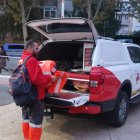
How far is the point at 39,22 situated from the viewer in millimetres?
6406

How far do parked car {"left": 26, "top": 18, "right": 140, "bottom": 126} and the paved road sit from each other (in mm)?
286

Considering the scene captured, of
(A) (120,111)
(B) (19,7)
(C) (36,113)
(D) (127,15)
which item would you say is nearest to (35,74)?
(C) (36,113)

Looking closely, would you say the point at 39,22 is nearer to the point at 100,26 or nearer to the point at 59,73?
the point at 59,73

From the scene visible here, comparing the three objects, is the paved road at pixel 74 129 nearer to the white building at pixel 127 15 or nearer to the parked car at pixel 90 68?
the parked car at pixel 90 68

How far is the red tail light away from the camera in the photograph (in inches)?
230

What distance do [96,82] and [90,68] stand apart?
34 cm

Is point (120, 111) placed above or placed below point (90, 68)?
below

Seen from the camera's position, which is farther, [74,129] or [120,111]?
[120,111]

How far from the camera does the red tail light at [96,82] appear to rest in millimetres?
5831

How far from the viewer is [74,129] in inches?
259

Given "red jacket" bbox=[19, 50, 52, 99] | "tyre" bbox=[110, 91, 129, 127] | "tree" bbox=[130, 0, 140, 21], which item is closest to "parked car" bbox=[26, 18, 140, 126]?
"tyre" bbox=[110, 91, 129, 127]

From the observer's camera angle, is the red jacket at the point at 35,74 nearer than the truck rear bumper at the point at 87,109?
Yes

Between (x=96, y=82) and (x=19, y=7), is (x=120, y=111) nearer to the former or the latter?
(x=96, y=82)

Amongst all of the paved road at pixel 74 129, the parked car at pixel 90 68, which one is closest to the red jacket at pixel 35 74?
the parked car at pixel 90 68
